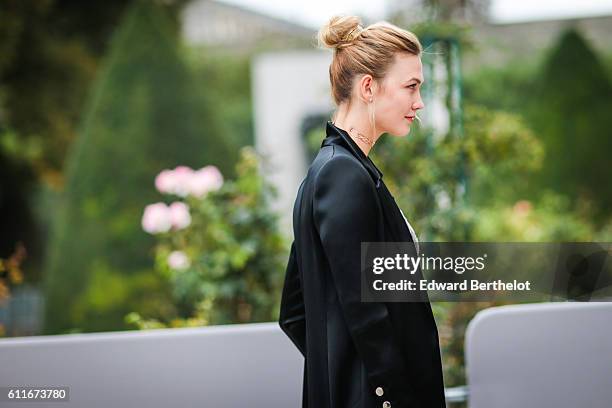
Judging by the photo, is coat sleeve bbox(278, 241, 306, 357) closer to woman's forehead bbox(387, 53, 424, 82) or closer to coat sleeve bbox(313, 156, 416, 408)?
→ coat sleeve bbox(313, 156, 416, 408)

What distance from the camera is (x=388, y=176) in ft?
16.0

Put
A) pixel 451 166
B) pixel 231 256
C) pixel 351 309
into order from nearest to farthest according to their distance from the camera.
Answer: pixel 351 309, pixel 231 256, pixel 451 166

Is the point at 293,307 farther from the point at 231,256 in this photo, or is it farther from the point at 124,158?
the point at 124,158

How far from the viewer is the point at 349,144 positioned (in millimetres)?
1811

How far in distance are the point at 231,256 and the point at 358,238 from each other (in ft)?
8.80

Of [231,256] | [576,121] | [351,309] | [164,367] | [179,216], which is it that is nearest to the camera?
[351,309]

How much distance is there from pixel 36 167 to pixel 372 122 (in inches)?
412

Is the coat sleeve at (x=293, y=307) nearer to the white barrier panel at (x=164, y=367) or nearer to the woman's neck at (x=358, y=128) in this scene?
the woman's neck at (x=358, y=128)

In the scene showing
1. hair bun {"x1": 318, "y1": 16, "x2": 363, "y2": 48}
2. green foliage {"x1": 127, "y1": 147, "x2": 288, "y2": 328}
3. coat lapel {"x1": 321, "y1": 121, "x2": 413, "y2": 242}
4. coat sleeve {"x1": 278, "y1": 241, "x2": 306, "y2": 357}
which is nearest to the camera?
coat lapel {"x1": 321, "y1": 121, "x2": 413, "y2": 242}

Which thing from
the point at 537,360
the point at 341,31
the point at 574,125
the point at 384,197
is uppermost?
the point at 574,125

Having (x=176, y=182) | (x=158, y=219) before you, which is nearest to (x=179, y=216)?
(x=158, y=219)

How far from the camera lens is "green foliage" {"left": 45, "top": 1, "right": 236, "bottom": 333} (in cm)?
604

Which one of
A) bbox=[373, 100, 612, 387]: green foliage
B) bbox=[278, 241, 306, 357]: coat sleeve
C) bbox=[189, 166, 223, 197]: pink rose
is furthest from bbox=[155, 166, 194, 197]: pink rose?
bbox=[278, 241, 306, 357]: coat sleeve

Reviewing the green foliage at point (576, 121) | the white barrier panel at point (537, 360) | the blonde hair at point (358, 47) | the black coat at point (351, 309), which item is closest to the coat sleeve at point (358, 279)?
the black coat at point (351, 309)
